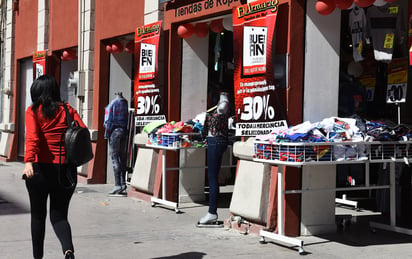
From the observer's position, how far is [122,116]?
37.1 feet

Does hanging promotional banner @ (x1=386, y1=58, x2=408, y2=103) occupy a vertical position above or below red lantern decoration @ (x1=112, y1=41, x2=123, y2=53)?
below

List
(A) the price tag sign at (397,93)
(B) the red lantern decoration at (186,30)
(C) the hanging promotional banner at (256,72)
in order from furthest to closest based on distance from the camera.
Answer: (B) the red lantern decoration at (186,30) < (A) the price tag sign at (397,93) < (C) the hanging promotional banner at (256,72)

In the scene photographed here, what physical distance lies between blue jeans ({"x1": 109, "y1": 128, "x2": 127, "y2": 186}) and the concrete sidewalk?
1420mm

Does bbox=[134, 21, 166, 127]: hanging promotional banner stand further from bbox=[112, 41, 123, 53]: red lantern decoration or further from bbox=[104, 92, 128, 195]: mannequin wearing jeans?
bbox=[112, 41, 123, 53]: red lantern decoration

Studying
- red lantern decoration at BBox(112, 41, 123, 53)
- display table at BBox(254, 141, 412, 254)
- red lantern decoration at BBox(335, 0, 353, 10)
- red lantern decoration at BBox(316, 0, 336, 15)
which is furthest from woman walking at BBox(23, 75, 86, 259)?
red lantern decoration at BBox(112, 41, 123, 53)

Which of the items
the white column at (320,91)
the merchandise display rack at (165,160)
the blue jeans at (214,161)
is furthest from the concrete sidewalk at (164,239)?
the blue jeans at (214,161)

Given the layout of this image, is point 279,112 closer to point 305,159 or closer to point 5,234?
point 305,159

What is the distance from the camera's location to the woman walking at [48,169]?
5496mm

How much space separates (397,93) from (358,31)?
1.37 m

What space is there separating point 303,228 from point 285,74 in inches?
76.7

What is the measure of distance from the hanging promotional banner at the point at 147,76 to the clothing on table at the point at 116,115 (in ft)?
1.85

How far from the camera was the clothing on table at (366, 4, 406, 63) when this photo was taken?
7781 millimetres

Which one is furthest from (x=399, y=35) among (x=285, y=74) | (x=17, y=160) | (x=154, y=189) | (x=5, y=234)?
(x=17, y=160)

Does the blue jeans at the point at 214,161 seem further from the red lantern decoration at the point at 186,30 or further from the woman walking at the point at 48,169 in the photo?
the woman walking at the point at 48,169
